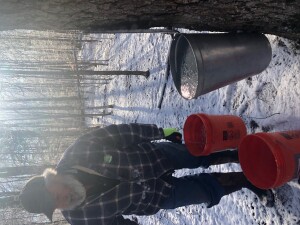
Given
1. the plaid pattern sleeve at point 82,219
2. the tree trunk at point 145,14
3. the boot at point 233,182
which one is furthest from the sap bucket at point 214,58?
the plaid pattern sleeve at point 82,219

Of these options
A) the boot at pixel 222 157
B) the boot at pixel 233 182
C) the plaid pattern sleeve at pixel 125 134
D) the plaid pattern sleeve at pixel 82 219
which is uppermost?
Result: the plaid pattern sleeve at pixel 125 134

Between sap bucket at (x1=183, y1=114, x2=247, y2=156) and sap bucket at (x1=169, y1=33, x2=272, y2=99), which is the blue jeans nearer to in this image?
sap bucket at (x1=183, y1=114, x2=247, y2=156)

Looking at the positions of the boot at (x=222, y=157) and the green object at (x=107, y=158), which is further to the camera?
the boot at (x=222, y=157)

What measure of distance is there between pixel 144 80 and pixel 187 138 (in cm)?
310

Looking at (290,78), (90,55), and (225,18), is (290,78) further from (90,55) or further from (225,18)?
(90,55)

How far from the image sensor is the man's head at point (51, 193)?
6.52ft

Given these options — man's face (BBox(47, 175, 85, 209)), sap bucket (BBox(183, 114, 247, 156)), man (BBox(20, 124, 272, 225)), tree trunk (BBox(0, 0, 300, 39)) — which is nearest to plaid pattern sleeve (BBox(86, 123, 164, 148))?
man (BBox(20, 124, 272, 225))

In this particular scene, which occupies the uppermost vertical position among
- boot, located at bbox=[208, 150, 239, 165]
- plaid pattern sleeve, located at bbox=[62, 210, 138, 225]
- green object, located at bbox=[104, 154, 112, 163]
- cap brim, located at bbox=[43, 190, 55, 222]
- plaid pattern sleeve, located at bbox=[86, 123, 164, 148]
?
plaid pattern sleeve, located at bbox=[86, 123, 164, 148]

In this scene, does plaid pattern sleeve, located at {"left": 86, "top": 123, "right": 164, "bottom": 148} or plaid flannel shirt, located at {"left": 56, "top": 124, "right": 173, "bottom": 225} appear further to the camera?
plaid pattern sleeve, located at {"left": 86, "top": 123, "right": 164, "bottom": 148}

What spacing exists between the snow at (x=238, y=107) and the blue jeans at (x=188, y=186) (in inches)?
21.3

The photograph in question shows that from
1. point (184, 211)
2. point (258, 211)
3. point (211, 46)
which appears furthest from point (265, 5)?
point (184, 211)

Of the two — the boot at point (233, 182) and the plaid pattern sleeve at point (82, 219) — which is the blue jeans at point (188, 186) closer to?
the boot at point (233, 182)

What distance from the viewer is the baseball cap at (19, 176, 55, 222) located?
1.98 metres

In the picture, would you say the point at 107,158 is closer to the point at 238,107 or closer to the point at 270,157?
the point at 270,157
